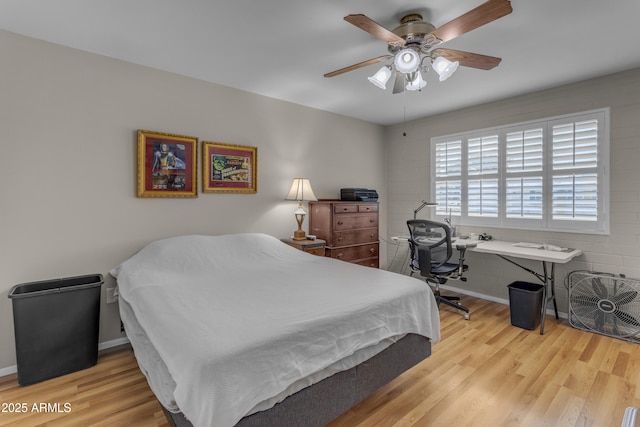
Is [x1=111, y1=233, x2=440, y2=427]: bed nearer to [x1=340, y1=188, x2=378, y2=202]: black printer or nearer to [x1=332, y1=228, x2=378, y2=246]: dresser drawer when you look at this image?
[x1=332, y1=228, x2=378, y2=246]: dresser drawer

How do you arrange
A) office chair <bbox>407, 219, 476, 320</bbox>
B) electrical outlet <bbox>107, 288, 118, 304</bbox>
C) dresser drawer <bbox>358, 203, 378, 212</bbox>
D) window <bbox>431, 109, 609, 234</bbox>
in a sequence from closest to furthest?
electrical outlet <bbox>107, 288, 118, 304</bbox> → window <bbox>431, 109, 609, 234</bbox> → office chair <bbox>407, 219, 476, 320</bbox> → dresser drawer <bbox>358, 203, 378, 212</bbox>

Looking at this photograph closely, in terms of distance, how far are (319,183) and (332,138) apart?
68cm

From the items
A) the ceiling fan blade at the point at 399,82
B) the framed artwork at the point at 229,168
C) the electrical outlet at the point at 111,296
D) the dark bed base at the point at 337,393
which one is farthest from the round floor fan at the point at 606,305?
the electrical outlet at the point at 111,296

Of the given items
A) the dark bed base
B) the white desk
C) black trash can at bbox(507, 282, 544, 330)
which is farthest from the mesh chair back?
the dark bed base

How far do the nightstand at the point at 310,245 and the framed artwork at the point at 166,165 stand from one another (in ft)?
3.96

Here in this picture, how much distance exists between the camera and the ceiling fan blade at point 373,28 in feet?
5.42

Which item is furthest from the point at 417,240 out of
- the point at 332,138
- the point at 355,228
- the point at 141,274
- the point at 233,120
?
the point at 141,274

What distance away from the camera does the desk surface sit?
2861mm

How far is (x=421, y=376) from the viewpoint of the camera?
2.26m

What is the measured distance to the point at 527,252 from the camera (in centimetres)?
307

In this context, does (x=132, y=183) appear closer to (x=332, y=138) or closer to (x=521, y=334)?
(x=332, y=138)

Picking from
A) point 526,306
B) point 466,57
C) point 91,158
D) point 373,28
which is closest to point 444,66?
point 466,57

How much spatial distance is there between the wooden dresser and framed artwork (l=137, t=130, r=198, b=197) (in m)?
1.52

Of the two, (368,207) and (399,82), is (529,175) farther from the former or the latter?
(399,82)
